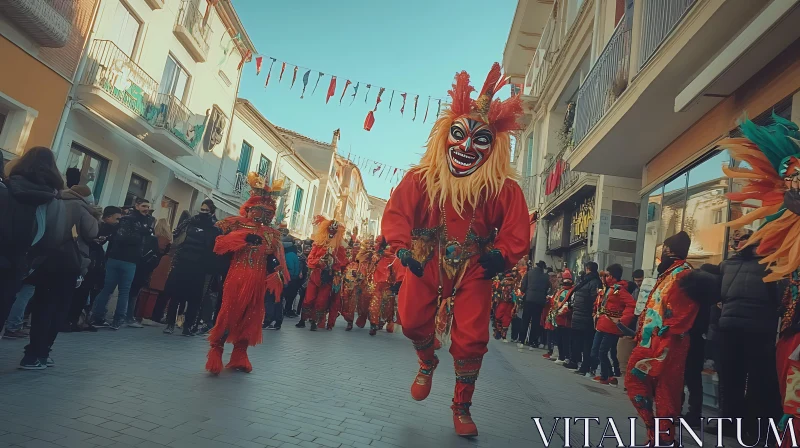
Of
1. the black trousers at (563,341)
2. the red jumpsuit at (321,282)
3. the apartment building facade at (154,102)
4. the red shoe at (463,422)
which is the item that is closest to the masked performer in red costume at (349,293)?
the red jumpsuit at (321,282)

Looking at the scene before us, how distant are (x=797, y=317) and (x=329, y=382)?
349 cm

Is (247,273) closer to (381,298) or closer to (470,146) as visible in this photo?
(470,146)

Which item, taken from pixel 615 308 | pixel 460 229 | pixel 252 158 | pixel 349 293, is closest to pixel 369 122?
pixel 349 293

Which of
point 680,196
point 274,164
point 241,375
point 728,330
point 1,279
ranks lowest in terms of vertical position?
point 241,375

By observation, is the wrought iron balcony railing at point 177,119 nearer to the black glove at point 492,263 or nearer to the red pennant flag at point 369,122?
the red pennant flag at point 369,122

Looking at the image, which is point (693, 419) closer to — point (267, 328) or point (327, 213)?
point (267, 328)

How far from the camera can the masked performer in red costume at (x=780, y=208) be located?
2.86 metres

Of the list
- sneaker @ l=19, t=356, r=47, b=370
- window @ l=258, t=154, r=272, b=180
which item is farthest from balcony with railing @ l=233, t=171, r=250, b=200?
sneaker @ l=19, t=356, r=47, b=370

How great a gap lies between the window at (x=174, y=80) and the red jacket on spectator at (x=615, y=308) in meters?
14.9

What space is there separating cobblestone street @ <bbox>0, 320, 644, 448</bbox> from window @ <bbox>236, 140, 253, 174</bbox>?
18768 mm

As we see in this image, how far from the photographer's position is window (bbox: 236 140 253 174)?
964 inches

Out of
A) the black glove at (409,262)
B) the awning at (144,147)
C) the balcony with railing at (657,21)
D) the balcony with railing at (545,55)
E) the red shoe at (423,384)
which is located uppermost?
the balcony with railing at (545,55)

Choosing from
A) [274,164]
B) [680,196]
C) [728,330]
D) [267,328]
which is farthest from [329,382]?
[274,164]

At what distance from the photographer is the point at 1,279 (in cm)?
369
